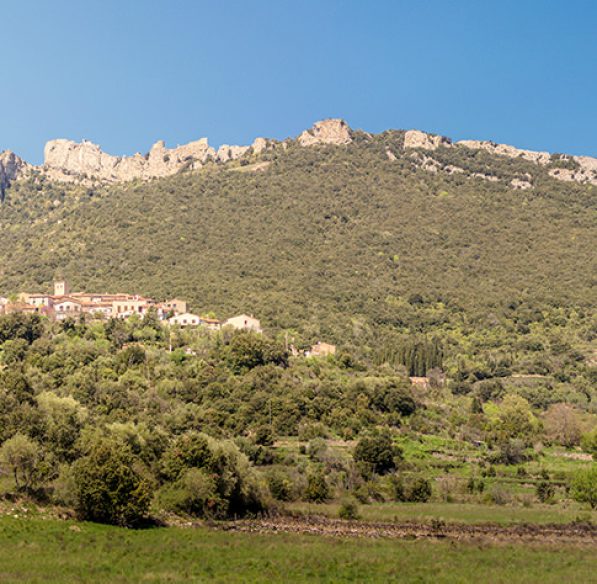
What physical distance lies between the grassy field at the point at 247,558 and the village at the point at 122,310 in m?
52.5

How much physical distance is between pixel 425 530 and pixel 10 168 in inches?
6062

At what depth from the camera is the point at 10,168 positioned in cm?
17612

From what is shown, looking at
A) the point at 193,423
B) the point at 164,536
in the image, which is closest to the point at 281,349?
the point at 193,423

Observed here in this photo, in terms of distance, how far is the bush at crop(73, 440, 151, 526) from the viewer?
4003 centimetres

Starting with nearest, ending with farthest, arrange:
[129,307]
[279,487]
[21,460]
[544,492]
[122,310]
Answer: [21,460] < [279,487] < [544,492] < [122,310] < [129,307]

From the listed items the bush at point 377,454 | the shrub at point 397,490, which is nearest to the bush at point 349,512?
the shrub at point 397,490

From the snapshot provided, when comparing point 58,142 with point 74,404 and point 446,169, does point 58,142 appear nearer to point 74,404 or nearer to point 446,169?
point 446,169

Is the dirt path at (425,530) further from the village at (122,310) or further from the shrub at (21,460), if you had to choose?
the village at (122,310)

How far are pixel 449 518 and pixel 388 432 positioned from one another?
18949 mm

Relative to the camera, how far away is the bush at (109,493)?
40.0 m

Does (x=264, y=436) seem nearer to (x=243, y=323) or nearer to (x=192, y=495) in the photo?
(x=192, y=495)

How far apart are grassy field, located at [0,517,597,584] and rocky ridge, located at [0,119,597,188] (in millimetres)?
127240

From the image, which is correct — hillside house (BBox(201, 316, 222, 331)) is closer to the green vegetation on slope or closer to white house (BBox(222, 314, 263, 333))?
white house (BBox(222, 314, 263, 333))

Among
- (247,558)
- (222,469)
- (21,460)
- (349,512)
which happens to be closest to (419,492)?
(349,512)
